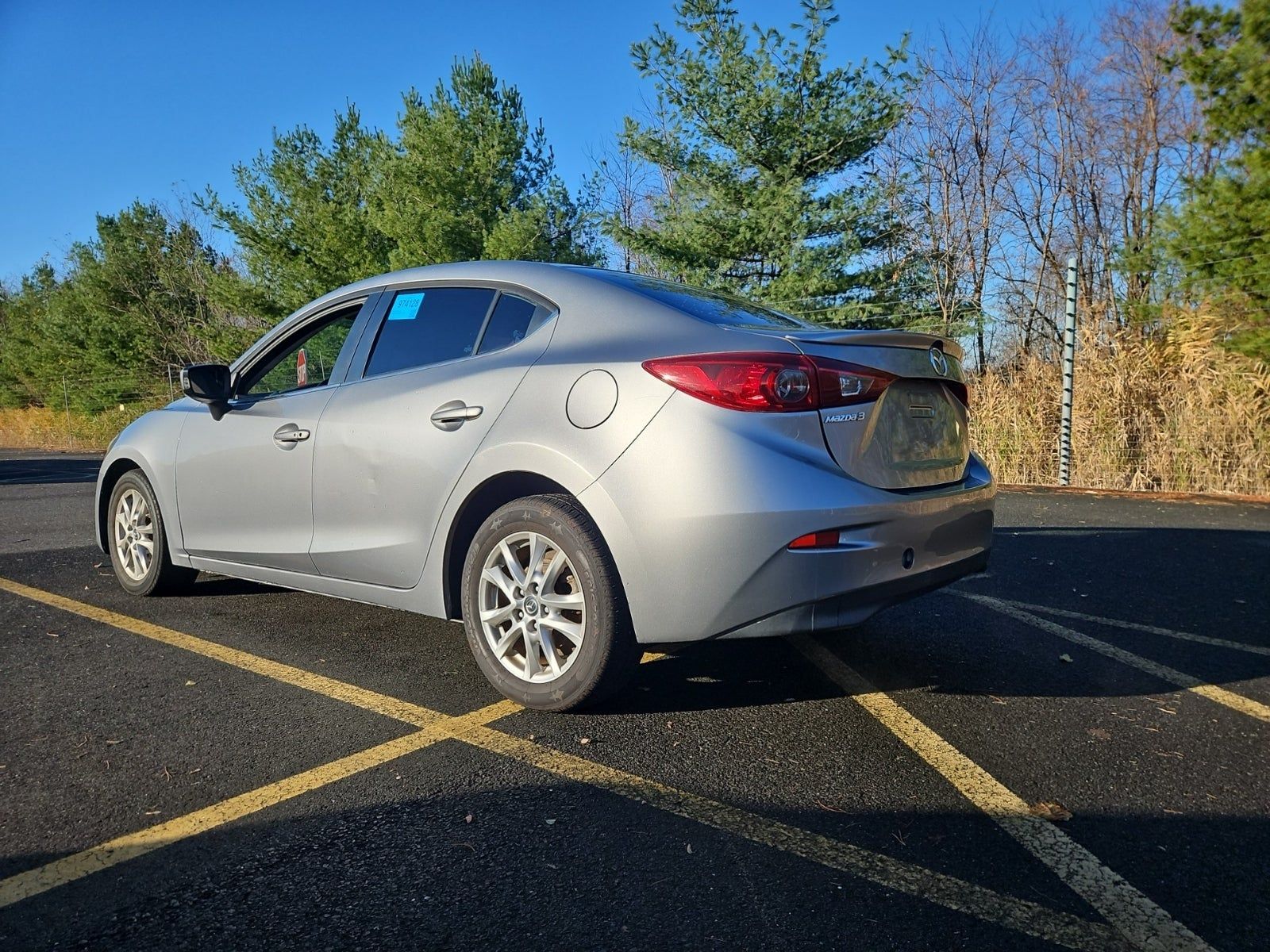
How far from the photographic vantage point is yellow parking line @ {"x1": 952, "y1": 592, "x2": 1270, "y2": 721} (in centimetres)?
342

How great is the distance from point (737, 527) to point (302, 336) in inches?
107

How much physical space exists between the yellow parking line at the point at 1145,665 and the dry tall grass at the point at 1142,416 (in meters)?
8.03

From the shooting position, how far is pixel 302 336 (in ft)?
15.0

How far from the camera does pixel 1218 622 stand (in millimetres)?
4672

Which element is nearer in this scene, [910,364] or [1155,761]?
[1155,761]

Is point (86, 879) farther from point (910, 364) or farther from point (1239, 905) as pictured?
point (910, 364)

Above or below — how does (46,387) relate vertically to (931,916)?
above

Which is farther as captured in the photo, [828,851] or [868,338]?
[868,338]

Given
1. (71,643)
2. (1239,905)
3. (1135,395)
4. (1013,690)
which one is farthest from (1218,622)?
(1135,395)

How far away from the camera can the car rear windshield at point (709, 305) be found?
11.0 feet

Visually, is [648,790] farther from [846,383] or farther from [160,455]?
[160,455]

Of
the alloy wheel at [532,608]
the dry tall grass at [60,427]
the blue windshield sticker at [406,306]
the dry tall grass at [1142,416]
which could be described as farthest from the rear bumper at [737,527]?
the dry tall grass at [60,427]

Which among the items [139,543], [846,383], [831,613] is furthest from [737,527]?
[139,543]

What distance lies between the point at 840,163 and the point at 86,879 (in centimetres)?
2036
